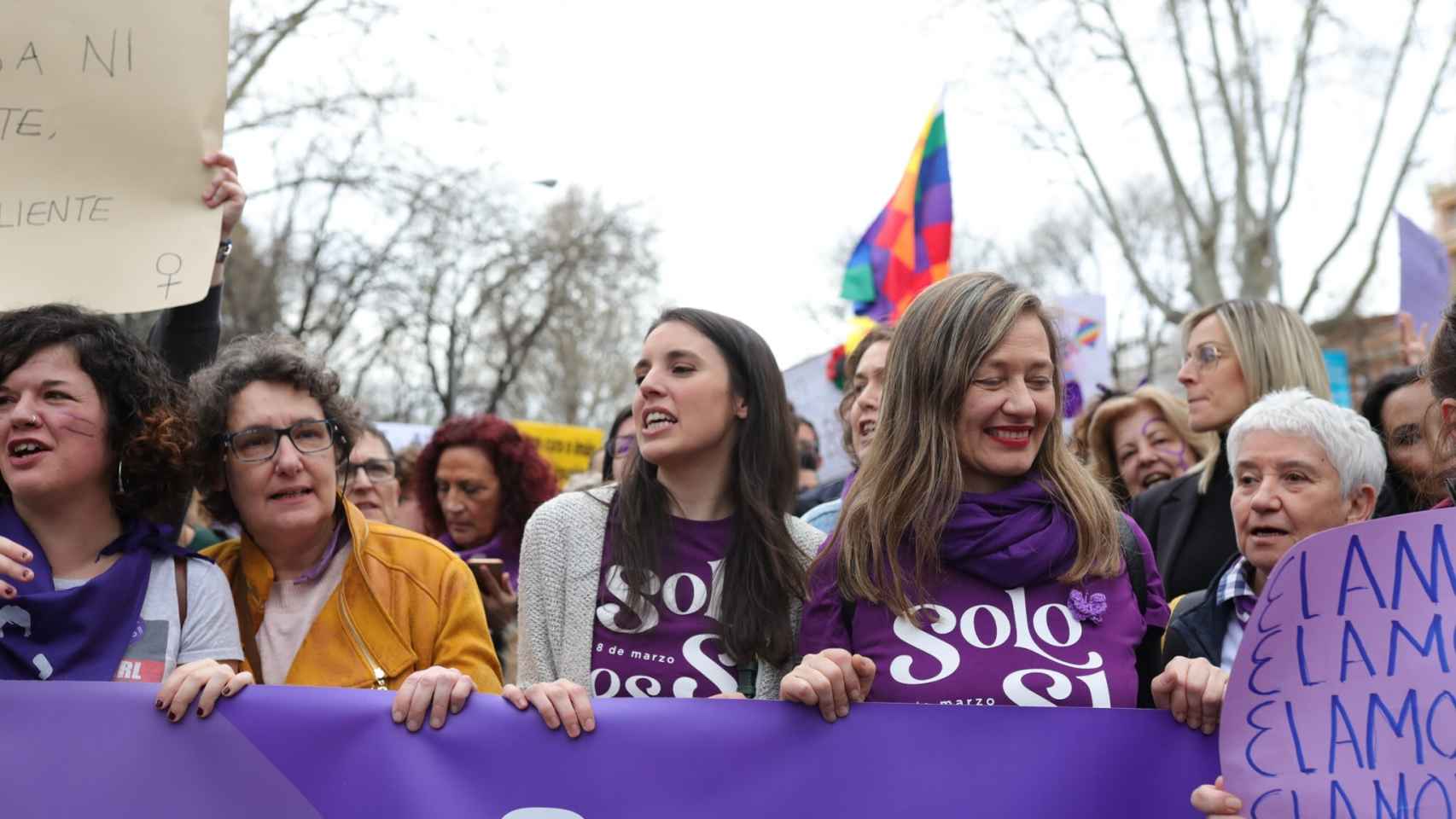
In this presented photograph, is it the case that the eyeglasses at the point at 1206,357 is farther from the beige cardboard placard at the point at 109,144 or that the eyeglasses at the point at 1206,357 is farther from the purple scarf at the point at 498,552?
the beige cardboard placard at the point at 109,144

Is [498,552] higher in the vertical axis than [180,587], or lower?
lower

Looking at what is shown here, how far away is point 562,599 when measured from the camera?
290 cm

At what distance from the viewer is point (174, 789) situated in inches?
93.7

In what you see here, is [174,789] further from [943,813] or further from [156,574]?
[943,813]

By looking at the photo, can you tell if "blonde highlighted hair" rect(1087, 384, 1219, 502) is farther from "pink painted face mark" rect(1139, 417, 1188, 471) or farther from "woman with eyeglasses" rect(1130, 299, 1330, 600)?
"woman with eyeglasses" rect(1130, 299, 1330, 600)

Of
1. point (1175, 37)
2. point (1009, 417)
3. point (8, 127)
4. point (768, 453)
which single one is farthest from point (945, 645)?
point (1175, 37)

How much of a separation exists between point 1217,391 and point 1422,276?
82.7 inches

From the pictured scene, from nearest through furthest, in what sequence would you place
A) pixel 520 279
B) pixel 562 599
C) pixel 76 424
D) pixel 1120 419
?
pixel 76 424 < pixel 562 599 < pixel 1120 419 < pixel 520 279

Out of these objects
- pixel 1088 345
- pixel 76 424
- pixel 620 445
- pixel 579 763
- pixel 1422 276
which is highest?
pixel 1422 276

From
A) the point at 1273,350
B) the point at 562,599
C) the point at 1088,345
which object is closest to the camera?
the point at 562,599

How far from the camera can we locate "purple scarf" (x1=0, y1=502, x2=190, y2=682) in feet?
8.17

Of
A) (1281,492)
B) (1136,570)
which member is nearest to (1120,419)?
(1281,492)

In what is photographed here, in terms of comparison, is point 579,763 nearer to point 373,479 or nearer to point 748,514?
point 748,514

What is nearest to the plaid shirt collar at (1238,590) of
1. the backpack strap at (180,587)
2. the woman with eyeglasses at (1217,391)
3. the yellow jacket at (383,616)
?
the woman with eyeglasses at (1217,391)
